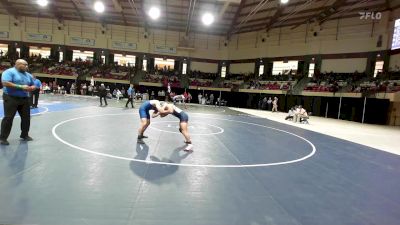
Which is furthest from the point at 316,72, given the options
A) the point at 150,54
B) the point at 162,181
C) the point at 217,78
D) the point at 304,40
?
the point at 162,181

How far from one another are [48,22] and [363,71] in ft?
127

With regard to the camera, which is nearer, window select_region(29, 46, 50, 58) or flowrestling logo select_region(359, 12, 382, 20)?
flowrestling logo select_region(359, 12, 382, 20)

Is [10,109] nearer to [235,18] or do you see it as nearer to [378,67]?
[378,67]

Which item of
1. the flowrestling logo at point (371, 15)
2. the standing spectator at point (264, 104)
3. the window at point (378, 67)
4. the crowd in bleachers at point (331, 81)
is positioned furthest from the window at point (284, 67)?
the window at point (378, 67)

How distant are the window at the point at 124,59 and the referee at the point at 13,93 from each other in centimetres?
3665

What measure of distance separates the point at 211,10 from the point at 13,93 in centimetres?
2909

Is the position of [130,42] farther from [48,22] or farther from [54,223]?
[54,223]

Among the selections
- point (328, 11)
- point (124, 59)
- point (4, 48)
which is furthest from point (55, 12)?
point (328, 11)

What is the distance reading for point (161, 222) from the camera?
3.78m

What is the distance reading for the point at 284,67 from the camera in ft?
126

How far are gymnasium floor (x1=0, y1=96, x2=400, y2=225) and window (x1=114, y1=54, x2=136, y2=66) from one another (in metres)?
35.5

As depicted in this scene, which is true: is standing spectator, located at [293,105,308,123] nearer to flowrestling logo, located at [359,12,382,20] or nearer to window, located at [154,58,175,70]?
flowrestling logo, located at [359,12,382,20]

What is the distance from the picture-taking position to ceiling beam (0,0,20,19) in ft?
119

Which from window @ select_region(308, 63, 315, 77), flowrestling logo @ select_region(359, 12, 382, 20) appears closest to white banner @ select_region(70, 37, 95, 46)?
window @ select_region(308, 63, 315, 77)
